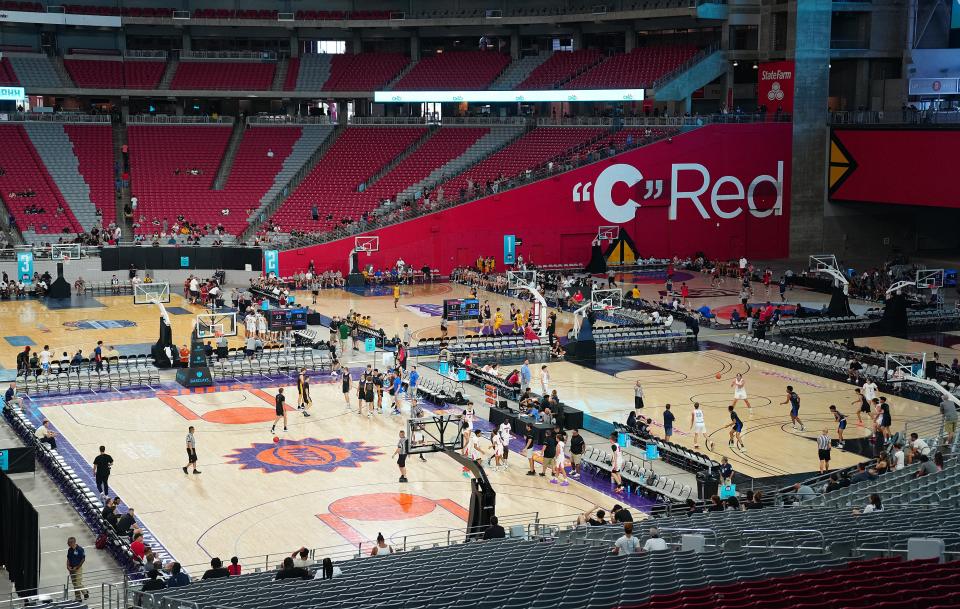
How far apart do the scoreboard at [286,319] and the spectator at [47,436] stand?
13836mm

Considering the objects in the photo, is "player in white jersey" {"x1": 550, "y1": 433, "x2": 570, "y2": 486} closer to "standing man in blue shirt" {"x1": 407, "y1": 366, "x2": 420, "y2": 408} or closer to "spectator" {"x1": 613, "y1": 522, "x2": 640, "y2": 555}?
"standing man in blue shirt" {"x1": 407, "y1": 366, "x2": 420, "y2": 408}

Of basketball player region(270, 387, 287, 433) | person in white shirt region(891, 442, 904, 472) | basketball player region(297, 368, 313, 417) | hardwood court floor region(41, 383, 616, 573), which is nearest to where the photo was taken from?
hardwood court floor region(41, 383, 616, 573)

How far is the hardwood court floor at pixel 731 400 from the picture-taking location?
32375mm

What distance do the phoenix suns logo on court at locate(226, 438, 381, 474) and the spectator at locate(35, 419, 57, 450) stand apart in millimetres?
4359

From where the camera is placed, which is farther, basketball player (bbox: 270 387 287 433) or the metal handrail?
basketball player (bbox: 270 387 287 433)

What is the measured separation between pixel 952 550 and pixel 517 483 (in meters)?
13.1

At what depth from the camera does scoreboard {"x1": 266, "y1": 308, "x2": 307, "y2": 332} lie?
150ft

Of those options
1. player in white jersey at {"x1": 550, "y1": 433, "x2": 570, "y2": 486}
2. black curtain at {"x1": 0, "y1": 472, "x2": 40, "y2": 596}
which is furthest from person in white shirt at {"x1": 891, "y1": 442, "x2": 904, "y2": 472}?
black curtain at {"x1": 0, "y1": 472, "x2": 40, "y2": 596}

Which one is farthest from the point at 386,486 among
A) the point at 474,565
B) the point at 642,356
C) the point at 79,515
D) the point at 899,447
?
the point at 642,356

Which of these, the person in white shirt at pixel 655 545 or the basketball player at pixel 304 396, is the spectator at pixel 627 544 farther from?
the basketball player at pixel 304 396

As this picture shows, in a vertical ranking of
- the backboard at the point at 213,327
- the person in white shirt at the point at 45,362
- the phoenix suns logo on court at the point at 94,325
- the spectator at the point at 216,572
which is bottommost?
the spectator at the point at 216,572

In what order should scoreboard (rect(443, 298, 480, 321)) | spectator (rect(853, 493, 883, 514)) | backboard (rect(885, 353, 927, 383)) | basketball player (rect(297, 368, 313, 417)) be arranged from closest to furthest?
spectator (rect(853, 493, 883, 514))
basketball player (rect(297, 368, 313, 417))
backboard (rect(885, 353, 927, 383))
scoreboard (rect(443, 298, 480, 321))

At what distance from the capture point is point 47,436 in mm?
31344

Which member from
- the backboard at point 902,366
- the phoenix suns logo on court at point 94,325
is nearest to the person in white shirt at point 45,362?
the phoenix suns logo on court at point 94,325
